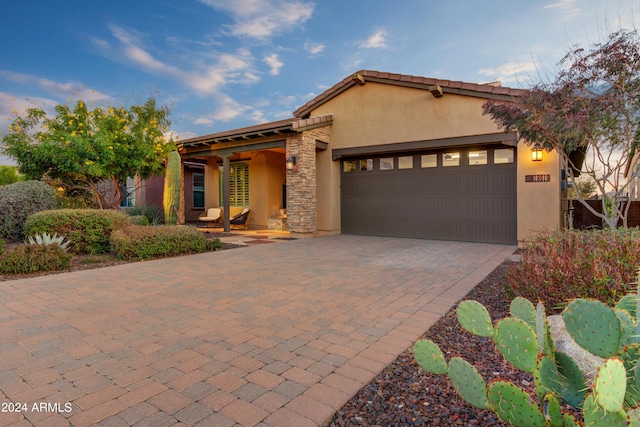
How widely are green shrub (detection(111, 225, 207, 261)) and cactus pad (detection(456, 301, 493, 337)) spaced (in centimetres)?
679

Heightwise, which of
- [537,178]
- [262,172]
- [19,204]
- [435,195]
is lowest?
[19,204]

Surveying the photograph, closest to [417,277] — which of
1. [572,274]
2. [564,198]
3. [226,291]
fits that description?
[572,274]

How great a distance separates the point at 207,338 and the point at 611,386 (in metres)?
2.85

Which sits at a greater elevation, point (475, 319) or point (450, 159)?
point (450, 159)

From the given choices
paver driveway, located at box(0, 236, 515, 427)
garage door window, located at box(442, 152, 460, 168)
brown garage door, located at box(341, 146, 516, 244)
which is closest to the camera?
paver driveway, located at box(0, 236, 515, 427)

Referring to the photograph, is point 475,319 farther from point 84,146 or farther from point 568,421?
point 84,146

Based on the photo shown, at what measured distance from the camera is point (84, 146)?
32.1 feet

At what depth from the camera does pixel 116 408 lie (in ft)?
6.65

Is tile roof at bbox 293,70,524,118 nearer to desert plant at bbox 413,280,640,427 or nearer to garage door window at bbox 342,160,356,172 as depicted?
garage door window at bbox 342,160,356,172

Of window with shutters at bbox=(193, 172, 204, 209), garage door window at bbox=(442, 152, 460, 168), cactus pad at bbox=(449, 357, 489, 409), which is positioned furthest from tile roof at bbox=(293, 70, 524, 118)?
window with shutters at bbox=(193, 172, 204, 209)

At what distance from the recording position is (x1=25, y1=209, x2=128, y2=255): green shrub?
7270 mm

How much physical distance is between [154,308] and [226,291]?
3.16 feet

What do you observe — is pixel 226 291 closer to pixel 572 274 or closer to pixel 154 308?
pixel 154 308

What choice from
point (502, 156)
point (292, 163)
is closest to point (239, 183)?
point (292, 163)
